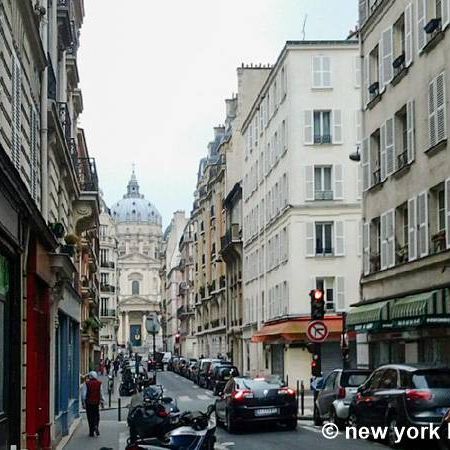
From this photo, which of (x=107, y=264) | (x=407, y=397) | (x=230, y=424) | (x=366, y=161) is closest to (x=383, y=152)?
(x=366, y=161)

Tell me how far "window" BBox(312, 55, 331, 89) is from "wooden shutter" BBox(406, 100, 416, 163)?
19603 mm

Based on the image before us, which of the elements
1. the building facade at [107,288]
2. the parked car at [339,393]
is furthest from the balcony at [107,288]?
the parked car at [339,393]

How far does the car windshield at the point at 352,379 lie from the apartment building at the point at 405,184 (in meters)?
2.25

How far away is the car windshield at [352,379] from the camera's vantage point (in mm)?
24953

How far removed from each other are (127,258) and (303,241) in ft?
491

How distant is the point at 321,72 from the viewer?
49.6 metres

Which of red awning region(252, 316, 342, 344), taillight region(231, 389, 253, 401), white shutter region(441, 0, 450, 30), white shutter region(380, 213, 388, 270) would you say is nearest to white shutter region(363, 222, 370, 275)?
white shutter region(380, 213, 388, 270)

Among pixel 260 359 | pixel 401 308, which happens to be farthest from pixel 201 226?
pixel 401 308

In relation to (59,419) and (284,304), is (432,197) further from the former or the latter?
(284,304)

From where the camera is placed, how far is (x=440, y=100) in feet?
88.9

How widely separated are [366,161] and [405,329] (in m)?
7.27

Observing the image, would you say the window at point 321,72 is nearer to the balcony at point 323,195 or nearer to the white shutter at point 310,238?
the balcony at point 323,195

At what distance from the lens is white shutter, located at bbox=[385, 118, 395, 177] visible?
103ft

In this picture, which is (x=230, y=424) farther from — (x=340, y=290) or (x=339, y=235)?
(x=339, y=235)
